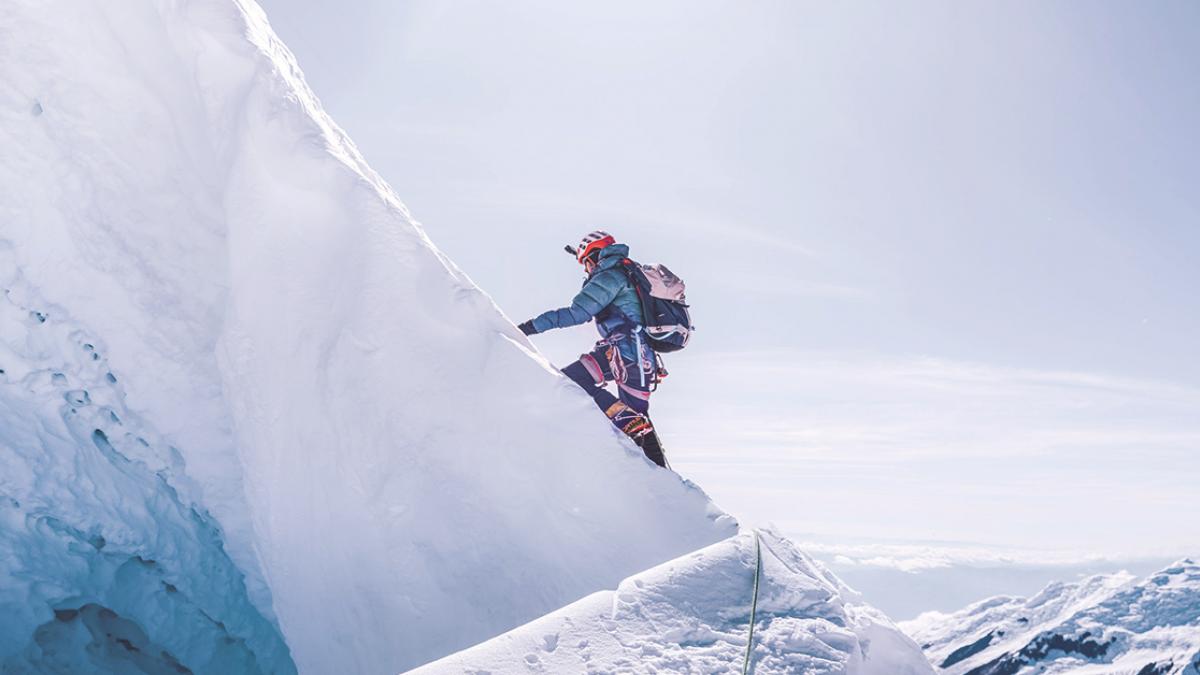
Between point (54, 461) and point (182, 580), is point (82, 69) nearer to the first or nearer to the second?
point (54, 461)

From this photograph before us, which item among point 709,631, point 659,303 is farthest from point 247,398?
point 709,631

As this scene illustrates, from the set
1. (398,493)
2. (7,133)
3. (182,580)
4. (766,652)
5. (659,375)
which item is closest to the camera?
(766,652)

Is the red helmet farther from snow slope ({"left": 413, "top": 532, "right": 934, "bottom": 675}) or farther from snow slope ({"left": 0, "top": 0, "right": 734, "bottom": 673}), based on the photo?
snow slope ({"left": 413, "top": 532, "right": 934, "bottom": 675})

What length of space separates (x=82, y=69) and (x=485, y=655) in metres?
5.99

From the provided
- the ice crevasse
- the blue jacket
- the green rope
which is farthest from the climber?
the green rope

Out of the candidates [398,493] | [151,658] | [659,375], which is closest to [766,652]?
[398,493]

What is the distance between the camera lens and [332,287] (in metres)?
5.68

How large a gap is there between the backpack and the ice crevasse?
154 cm

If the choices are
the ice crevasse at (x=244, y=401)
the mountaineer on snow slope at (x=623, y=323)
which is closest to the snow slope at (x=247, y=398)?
the ice crevasse at (x=244, y=401)

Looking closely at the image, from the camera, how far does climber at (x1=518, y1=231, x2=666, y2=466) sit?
689 cm

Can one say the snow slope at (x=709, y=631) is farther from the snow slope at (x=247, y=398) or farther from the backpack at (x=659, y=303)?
the backpack at (x=659, y=303)

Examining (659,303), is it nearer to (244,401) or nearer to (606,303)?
(606,303)

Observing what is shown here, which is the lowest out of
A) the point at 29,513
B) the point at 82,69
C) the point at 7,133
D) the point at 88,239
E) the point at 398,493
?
the point at 398,493

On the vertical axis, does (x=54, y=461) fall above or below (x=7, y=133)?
below
